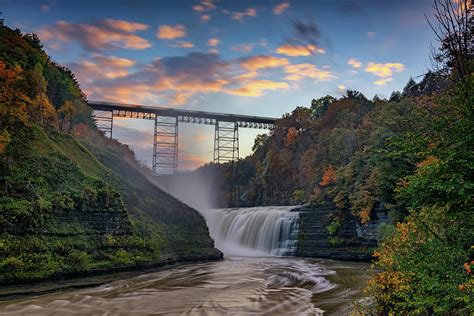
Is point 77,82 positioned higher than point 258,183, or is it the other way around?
point 77,82

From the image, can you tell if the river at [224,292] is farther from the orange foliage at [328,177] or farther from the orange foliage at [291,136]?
the orange foliage at [291,136]

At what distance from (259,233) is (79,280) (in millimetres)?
22500

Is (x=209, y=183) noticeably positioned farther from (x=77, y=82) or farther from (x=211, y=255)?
(x=211, y=255)

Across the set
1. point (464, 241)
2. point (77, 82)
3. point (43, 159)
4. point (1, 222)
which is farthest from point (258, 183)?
point (464, 241)

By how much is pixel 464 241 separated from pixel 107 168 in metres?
31.1

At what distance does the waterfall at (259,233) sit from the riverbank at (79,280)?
12022mm

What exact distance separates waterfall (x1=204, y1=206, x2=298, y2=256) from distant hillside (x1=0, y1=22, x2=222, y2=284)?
7125mm

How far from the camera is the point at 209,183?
9738 cm

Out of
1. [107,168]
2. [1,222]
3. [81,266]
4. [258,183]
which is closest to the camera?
[1,222]

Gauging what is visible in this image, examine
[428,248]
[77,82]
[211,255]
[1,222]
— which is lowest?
[211,255]

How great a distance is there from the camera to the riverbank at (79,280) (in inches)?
697

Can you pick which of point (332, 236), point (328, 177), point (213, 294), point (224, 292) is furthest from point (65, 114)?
point (213, 294)

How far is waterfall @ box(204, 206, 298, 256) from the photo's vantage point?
3891 cm

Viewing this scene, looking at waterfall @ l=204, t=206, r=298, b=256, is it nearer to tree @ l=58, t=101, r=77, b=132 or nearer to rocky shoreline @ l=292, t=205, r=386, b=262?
rocky shoreline @ l=292, t=205, r=386, b=262
